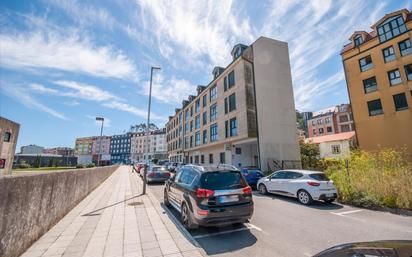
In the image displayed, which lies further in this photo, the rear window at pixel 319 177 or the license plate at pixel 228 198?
the rear window at pixel 319 177

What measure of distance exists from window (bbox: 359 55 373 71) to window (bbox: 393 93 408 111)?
15.8ft

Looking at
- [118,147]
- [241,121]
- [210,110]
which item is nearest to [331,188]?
[241,121]

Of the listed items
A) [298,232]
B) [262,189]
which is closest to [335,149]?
[262,189]

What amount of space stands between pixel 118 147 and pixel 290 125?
11571cm

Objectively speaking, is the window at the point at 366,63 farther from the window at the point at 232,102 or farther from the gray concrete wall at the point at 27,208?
the gray concrete wall at the point at 27,208

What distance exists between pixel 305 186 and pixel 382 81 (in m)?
21.8

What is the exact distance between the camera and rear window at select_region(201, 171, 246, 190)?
5.08m

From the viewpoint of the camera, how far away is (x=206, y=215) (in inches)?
187

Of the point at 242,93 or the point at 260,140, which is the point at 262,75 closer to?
the point at 242,93

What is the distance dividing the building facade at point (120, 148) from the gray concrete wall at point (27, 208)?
113 meters

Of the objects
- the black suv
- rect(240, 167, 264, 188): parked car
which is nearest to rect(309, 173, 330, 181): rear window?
the black suv

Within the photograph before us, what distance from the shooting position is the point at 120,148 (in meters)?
116

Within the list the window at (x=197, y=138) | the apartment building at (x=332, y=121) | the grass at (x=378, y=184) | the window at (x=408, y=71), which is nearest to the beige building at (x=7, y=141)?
the window at (x=197, y=138)

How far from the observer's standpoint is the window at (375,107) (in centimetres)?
2142
